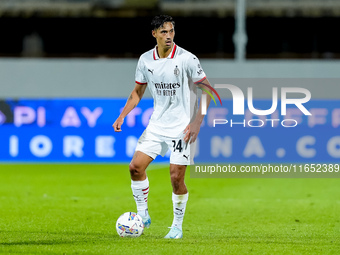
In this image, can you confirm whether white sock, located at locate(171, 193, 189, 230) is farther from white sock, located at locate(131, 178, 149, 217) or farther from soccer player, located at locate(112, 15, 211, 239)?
white sock, located at locate(131, 178, 149, 217)

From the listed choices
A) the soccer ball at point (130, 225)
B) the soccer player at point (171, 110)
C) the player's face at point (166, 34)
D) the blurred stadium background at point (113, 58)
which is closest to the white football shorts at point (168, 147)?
the soccer player at point (171, 110)

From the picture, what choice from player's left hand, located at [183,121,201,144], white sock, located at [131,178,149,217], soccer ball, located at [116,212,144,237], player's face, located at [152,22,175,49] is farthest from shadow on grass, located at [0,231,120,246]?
player's face, located at [152,22,175,49]

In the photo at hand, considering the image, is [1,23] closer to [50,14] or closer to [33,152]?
[50,14]

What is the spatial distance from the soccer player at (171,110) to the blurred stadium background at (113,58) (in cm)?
752

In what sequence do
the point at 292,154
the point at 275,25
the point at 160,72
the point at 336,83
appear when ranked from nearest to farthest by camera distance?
the point at 160,72
the point at 292,154
the point at 336,83
the point at 275,25

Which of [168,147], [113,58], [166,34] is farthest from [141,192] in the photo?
[113,58]

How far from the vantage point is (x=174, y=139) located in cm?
689

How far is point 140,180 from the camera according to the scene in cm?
705

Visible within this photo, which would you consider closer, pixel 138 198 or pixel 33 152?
pixel 138 198

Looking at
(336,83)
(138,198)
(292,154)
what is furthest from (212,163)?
(138,198)

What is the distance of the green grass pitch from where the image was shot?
668cm

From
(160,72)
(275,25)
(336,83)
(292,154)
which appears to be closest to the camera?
(160,72)

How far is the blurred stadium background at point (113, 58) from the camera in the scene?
1471 cm

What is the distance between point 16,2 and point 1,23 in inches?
30.2
